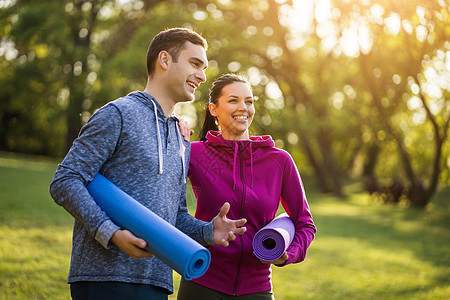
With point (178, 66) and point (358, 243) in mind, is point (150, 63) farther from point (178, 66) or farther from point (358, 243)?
point (358, 243)

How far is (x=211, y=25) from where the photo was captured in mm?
20250

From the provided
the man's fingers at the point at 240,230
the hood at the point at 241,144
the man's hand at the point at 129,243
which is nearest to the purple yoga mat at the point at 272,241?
the man's fingers at the point at 240,230

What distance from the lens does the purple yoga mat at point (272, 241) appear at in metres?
2.61

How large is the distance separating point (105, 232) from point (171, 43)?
102 centimetres

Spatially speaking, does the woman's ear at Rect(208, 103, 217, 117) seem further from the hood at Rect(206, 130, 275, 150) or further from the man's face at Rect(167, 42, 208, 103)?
the man's face at Rect(167, 42, 208, 103)

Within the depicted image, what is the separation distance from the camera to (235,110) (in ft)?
10.2

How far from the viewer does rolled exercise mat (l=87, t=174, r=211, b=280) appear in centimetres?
201

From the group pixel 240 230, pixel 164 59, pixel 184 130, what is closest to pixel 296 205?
pixel 240 230

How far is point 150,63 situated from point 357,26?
20537mm

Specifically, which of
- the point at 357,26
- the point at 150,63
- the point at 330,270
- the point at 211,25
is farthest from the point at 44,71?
the point at 150,63

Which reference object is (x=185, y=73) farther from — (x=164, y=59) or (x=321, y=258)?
(x=321, y=258)

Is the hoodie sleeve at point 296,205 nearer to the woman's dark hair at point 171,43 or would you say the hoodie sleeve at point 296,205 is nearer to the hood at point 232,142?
the hood at point 232,142

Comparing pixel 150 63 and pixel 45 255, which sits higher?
pixel 150 63

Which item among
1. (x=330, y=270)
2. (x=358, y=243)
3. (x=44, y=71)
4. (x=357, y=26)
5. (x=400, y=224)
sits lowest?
(x=400, y=224)
